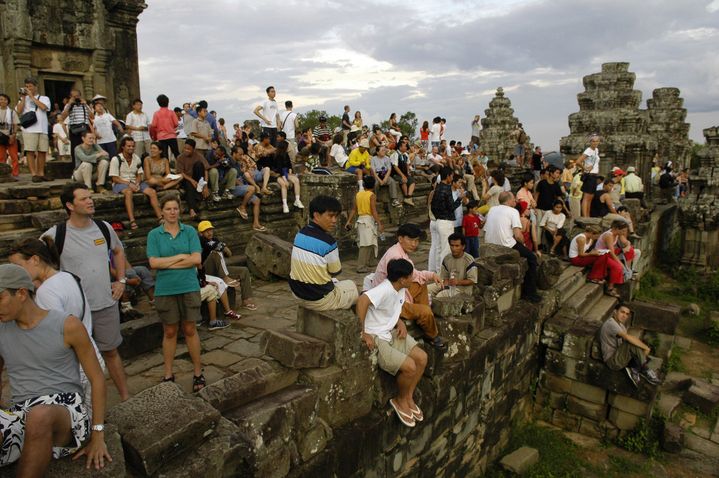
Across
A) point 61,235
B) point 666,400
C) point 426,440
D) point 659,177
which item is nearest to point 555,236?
point 666,400

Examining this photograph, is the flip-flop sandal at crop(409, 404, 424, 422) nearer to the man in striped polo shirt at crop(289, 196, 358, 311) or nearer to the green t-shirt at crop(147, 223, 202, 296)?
the man in striped polo shirt at crop(289, 196, 358, 311)

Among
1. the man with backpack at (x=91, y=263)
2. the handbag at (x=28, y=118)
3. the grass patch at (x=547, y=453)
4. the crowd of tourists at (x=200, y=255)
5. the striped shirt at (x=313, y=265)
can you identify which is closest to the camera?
the crowd of tourists at (x=200, y=255)

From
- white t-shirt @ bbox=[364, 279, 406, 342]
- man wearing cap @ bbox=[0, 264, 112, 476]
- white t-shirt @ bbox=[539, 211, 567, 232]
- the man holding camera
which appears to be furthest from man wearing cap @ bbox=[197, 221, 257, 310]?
white t-shirt @ bbox=[539, 211, 567, 232]

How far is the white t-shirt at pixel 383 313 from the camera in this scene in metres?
4.65

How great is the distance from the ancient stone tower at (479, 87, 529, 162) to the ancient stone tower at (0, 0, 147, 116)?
1603 cm

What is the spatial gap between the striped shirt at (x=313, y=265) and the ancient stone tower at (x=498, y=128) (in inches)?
835

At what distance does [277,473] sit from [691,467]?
681 cm

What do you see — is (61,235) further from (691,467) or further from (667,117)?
(667,117)

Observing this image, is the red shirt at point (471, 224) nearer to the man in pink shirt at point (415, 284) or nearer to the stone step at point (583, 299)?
the stone step at point (583, 299)

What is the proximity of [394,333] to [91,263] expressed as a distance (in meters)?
2.78

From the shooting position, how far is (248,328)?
21.0 feet

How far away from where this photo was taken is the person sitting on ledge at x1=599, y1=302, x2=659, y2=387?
7480 mm

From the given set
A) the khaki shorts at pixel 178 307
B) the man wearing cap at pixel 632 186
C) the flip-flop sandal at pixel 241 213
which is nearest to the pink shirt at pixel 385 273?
the khaki shorts at pixel 178 307

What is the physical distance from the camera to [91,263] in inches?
170
